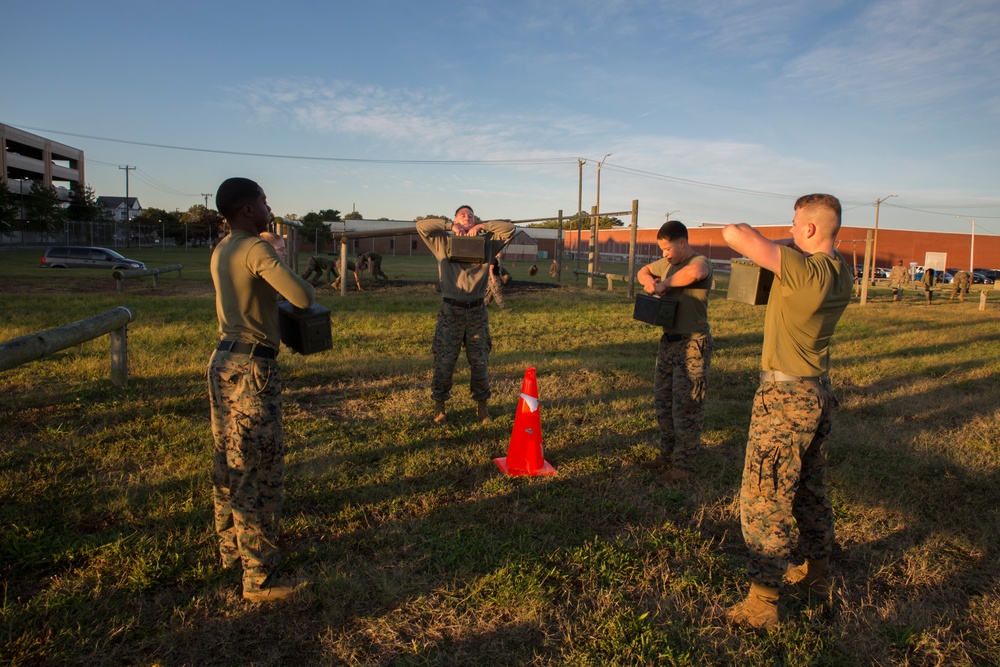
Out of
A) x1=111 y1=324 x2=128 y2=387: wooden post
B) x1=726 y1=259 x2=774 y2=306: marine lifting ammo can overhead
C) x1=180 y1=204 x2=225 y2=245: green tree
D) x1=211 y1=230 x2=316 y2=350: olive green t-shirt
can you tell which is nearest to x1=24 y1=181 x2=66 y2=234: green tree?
x1=180 y1=204 x2=225 y2=245: green tree

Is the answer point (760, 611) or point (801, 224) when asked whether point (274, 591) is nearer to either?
point (760, 611)

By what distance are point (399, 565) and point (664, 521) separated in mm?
1795

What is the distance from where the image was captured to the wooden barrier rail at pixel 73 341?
13.4 feet

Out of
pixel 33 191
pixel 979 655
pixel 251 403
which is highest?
pixel 33 191

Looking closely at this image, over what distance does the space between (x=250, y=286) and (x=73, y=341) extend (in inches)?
137

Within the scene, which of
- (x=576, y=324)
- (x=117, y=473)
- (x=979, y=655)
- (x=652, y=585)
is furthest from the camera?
(x=576, y=324)

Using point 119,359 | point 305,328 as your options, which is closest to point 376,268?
point 119,359

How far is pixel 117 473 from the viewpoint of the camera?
13.8 ft

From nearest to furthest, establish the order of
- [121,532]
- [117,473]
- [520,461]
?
1. [121,532]
2. [117,473]
3. [520,461]

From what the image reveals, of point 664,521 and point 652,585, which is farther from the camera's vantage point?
point 664,521

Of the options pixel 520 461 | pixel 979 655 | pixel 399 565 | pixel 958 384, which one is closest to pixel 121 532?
pixel 399 565

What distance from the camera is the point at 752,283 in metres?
3.07

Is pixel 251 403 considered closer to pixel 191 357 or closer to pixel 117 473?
pixel 117 473

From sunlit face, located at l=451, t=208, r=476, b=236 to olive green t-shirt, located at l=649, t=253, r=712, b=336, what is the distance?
2.05 m
